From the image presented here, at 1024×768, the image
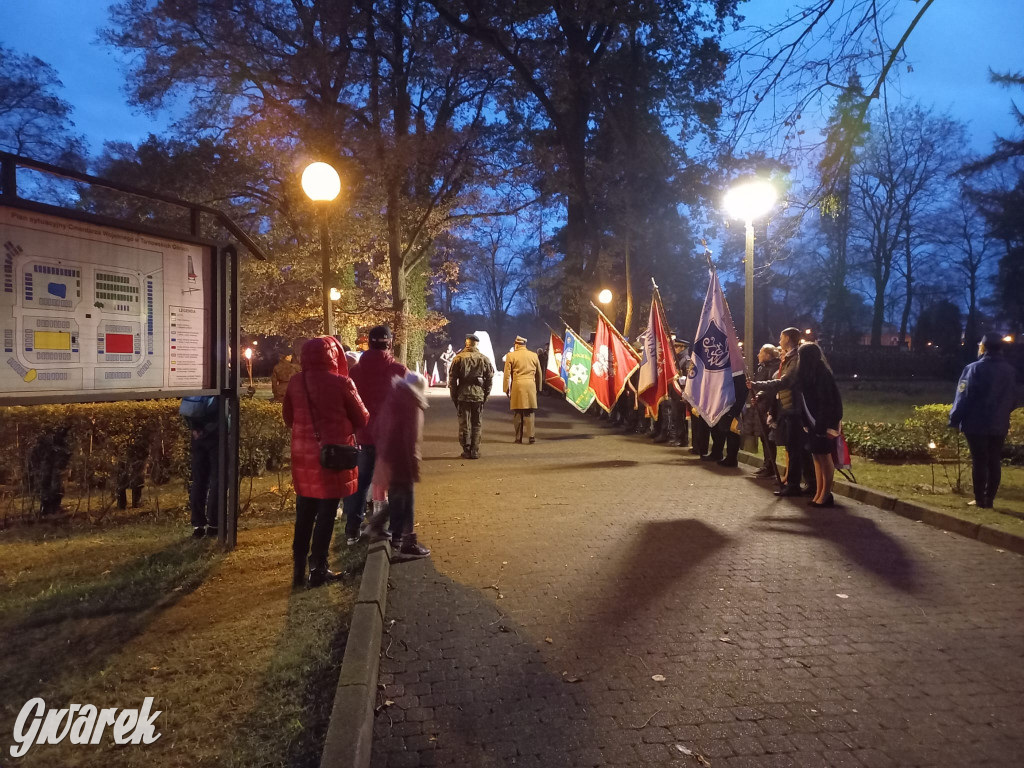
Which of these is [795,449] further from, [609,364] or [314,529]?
[609,364]

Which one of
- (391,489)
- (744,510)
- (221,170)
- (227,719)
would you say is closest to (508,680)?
(227,719)

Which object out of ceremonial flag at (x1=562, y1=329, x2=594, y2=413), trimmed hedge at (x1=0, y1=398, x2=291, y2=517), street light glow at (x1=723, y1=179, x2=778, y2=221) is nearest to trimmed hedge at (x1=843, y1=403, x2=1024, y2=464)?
street light glow at (x1=723, y1=179, x2=778, y2=221)

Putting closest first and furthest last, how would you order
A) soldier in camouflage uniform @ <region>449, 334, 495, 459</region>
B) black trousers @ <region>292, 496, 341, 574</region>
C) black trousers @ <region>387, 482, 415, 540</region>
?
black trousers @ <region>292, 496, 341, 574</region>
black trousers @ <region>387, 482, 415, 540</region>
soldier in camouflage uniform @ <region>449, 334, 495, 459</region>

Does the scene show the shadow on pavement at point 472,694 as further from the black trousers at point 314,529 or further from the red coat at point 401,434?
the red coat at point 401,434

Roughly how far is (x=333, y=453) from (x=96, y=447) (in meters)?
3.81

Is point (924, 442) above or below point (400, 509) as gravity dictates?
above

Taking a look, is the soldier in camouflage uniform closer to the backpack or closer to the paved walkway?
the paved walkway

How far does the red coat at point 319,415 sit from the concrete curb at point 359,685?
74 cm

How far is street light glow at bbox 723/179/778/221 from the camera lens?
12.4 m

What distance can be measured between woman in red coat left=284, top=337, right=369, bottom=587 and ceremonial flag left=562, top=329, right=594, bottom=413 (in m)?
10.8

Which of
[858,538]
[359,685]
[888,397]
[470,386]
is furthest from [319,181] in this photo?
[888,397]

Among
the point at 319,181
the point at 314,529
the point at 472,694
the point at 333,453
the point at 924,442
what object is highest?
the point at 319,181

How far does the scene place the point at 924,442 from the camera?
12.2 m

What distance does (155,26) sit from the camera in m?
21.2
